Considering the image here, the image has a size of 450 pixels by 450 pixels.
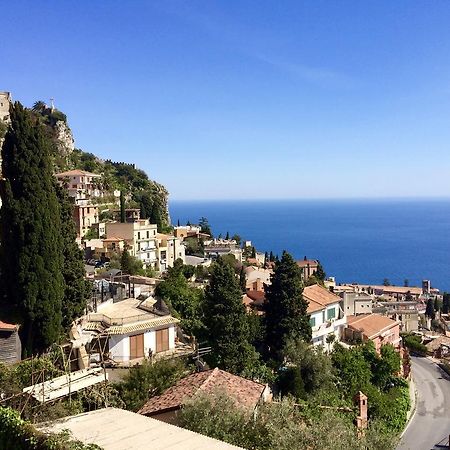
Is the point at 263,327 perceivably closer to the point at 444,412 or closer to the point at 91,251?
the point at 444,412

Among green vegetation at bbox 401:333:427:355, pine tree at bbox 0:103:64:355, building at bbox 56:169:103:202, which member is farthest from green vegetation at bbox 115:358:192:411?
building at bbox 56:169:103:202

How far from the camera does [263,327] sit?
26.6m

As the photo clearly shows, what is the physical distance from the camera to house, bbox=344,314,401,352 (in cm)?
3472

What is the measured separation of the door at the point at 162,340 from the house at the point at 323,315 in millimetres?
11837

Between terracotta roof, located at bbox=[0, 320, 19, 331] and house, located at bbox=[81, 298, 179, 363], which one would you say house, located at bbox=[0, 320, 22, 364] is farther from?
house, located at bbox=[81, 298, 179, 363]

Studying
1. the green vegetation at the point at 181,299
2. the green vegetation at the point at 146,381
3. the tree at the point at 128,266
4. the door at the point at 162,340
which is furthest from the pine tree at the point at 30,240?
the tree at the point at 128,266

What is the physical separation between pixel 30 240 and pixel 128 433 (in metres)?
9.96

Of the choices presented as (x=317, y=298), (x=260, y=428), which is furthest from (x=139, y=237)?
(x=260, y=428)

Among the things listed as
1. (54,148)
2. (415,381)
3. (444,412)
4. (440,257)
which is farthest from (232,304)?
(440,257)

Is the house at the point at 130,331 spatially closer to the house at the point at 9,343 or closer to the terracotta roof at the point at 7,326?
the house at the point at 9,343

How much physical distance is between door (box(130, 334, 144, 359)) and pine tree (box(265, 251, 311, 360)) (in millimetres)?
8665

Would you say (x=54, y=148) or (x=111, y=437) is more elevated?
(x=54, y=148)

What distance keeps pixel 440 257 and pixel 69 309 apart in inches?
7104

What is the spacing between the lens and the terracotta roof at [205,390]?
14.5 meters
